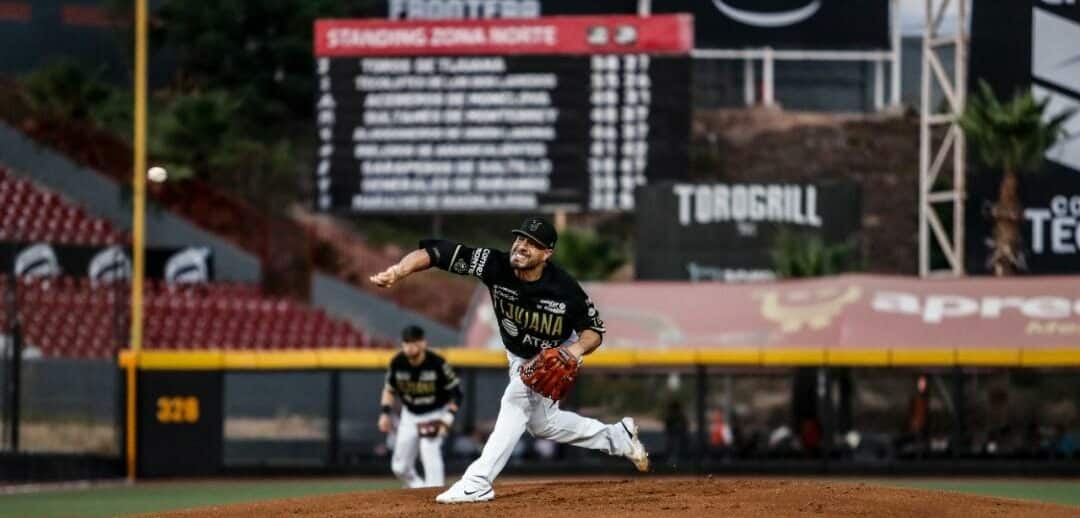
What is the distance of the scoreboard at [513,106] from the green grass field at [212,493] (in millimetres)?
6592

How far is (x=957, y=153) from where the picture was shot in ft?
104

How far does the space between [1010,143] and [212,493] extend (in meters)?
14.1

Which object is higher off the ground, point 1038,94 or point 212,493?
point 1038,94

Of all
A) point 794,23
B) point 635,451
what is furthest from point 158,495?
point 794,23

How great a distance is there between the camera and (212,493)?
22.4 metres

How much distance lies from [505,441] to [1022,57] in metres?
21.0

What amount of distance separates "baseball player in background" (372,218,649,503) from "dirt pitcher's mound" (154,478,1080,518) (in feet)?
0.97

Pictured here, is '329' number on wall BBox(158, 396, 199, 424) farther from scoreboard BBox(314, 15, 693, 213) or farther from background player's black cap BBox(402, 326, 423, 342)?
background player's black cap BBox(402, 326, 423, 342)

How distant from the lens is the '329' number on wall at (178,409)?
85.5 feet

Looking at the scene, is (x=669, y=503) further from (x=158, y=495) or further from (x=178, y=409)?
(x=178, y=409)

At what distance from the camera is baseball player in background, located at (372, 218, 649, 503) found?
471 inches

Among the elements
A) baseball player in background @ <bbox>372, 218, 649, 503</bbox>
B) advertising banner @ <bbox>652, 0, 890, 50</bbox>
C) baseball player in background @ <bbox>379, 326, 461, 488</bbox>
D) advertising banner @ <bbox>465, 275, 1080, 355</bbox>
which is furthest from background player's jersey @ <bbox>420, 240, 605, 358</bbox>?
advertising banner @ <bbox>652, 0, 890, 50</bbox>

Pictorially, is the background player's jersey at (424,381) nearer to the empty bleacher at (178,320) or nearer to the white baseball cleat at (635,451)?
the white baseball cleat at (635,451)

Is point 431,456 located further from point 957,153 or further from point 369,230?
point 369,230
